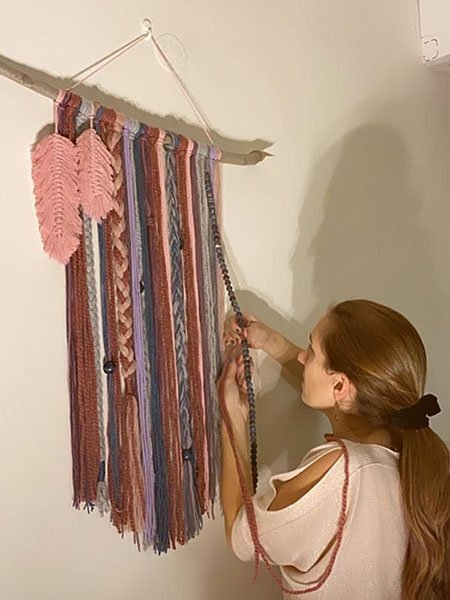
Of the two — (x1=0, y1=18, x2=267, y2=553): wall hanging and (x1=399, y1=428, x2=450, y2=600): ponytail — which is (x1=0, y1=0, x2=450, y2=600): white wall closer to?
(x1=0, y1=18, x2=267, y2=553): wall hanging

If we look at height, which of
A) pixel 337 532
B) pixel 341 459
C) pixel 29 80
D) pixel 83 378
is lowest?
pixel 337 532

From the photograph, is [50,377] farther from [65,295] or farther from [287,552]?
[287,552]

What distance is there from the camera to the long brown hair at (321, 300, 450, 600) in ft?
4.18

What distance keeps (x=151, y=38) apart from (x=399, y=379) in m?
0.67

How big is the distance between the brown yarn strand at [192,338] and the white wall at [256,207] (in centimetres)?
11

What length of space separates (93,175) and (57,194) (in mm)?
67

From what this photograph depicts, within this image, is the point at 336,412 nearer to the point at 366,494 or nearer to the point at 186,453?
the point at 366,494

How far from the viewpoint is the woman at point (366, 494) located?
1267 mm

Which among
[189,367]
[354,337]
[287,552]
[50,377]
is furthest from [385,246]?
[50,377]

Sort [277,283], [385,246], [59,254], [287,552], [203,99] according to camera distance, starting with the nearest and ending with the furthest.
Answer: [59,254], [287,552], [203,99], [277,283], [385,246]

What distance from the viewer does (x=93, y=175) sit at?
1.18 meters

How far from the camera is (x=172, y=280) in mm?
1306

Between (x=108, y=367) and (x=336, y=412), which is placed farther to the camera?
(x=336, y=412)

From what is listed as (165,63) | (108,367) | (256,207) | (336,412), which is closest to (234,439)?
(336,412)
